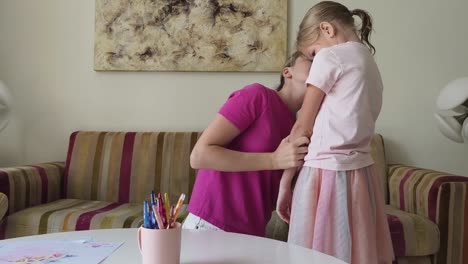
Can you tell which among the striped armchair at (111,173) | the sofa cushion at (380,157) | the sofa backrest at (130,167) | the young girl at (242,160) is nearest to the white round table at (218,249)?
the young girl at (242,160)

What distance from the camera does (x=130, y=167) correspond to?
8.34ft

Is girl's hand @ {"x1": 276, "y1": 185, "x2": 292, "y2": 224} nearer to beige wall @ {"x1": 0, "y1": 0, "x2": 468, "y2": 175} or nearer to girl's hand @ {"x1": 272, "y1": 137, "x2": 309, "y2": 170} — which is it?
girl's hand @ {"x1": 272, "y1": 137, "x2": 309, "y2": 170}

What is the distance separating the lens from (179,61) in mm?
2805

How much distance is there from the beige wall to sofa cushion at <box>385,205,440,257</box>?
0.88 meters

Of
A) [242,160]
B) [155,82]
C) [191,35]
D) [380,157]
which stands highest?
[191,35]

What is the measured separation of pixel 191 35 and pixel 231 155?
1.82 metres

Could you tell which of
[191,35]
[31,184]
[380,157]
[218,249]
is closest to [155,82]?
[191,35]

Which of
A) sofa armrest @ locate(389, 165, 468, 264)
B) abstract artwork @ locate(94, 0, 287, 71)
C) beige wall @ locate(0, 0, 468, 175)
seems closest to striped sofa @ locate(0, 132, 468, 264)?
sofa armrest @ locate(389, 165, 468, 264)

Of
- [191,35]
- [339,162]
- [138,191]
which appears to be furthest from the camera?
[191,35]

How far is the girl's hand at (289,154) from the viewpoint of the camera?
1.12 m

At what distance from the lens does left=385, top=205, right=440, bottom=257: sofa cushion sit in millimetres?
1917

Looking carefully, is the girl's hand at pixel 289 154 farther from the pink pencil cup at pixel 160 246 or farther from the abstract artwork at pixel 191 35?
the abstract artwork at pixel 191 35

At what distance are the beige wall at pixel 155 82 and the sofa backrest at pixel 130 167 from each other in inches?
10.5

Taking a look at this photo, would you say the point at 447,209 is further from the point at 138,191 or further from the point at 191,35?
the point at 191,35
